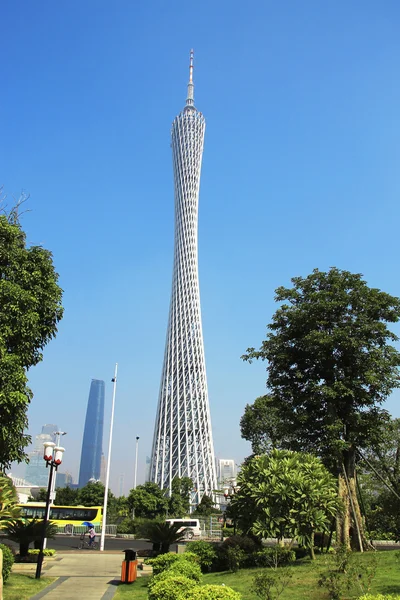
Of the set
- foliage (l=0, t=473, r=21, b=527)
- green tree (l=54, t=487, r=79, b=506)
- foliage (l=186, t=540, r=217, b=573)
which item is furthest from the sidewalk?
green tree (l=54, t=487, r=79, b=506)

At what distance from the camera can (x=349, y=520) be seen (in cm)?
1670

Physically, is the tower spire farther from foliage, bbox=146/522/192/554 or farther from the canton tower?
foliage, bbox=146/522/192/554

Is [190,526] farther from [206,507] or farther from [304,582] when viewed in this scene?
[304,582]

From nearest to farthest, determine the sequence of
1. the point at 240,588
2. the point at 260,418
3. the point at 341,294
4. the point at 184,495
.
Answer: the point at 240,588 < the point at 341,294 < the point at 260,418 < the point at 184,495

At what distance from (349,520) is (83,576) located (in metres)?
8.53

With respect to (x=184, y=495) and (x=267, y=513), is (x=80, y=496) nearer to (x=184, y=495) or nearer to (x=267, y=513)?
(x=184, y=495)

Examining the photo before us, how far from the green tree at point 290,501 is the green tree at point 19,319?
6.22 metres

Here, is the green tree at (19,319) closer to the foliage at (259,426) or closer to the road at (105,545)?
the road at (105,545)

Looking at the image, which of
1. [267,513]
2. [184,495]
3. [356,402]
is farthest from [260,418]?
[267,513]

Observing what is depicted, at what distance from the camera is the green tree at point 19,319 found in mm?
12086

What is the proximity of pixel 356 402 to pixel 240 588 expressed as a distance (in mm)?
A: 8931

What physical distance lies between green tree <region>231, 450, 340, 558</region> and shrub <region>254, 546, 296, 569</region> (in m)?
0.40

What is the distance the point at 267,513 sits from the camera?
12789 mm

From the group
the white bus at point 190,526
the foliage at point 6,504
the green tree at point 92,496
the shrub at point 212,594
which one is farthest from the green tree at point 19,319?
the green tree at point 92,496
